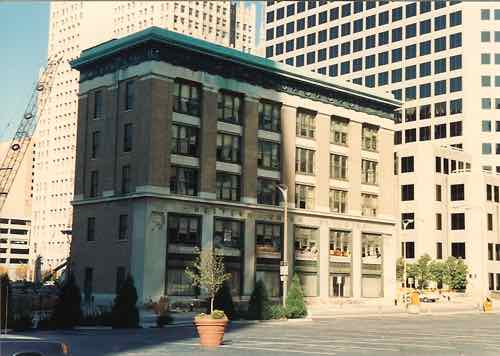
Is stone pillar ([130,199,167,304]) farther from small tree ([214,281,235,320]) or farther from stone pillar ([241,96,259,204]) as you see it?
small tree ([214,281,235,320])

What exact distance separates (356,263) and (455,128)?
55.1 meters

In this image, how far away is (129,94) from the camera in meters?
68.0

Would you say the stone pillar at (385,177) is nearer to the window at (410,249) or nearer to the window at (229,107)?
the window at (229,107)

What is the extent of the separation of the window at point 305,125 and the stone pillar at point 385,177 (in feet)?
34.9

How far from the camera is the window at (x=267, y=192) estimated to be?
73375mm

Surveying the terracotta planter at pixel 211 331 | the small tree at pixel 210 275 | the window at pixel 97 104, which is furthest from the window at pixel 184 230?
the terracotta planter at pixel 211 331

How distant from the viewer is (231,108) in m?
71.7

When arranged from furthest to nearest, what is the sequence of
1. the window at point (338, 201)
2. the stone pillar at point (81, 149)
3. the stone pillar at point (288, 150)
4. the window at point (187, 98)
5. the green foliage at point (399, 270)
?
1. the green foliage at point (399, 270)
2. the window at point (338, 201)
3. the stone pillar at point (288, 150)
4. the stone pillar at point (81, 149)
5. the window at point (187, 98)

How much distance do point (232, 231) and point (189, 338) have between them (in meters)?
38.3

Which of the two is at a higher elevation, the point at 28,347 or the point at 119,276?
the point at 119,276

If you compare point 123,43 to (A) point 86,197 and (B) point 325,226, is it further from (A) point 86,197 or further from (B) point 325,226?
(B) point 325,226

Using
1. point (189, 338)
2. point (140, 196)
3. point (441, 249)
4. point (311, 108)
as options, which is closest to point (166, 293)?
point (140, 196)

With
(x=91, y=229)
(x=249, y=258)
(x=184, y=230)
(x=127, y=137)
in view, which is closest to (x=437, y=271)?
(x=249, y=258)

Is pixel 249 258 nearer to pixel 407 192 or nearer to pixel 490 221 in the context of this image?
pixel 407 192
